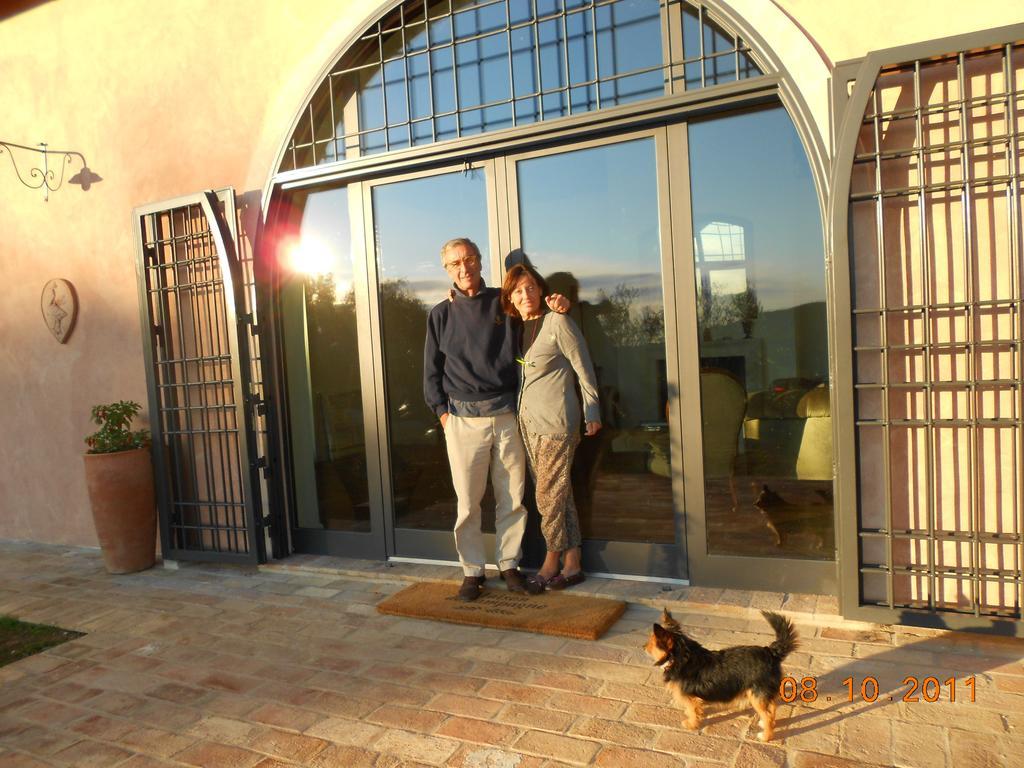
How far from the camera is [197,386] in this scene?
512cm

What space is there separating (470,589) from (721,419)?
1516mm

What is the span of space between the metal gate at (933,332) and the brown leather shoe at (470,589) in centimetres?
174

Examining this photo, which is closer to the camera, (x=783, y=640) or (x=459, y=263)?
(x=783, y=640)

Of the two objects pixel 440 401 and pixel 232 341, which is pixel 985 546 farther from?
pixel 232 341

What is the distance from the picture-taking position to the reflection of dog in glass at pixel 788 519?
3.69 metres

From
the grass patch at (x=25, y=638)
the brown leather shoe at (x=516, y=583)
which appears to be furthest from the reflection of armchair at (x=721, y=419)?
the grass patch at (x=25, y=638)

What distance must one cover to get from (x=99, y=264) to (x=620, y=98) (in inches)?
149

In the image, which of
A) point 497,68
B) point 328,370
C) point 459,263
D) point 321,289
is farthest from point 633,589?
point 497,68

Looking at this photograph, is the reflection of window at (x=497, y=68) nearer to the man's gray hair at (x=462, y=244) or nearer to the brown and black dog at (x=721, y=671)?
the man's gray hair at (x=462, y=244)

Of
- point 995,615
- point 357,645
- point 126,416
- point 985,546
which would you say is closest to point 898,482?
point 985,546

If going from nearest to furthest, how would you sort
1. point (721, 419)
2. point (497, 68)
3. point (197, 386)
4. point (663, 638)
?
point (663, 638)
point (721, 419)
point (497, 68)
point (197, 386)

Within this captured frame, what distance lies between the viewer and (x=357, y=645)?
140 inches

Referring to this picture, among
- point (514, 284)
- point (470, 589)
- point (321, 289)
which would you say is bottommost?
point (470, 589)
